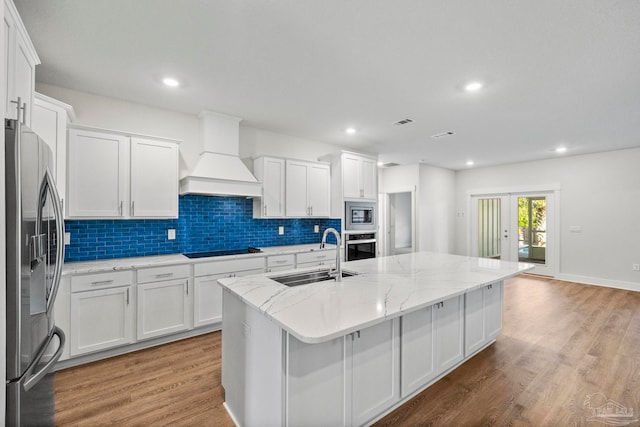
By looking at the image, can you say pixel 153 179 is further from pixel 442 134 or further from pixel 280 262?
pixel 442 134

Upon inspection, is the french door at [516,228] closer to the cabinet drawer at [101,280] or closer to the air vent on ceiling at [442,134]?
the air vent on ceiling at [442,134]

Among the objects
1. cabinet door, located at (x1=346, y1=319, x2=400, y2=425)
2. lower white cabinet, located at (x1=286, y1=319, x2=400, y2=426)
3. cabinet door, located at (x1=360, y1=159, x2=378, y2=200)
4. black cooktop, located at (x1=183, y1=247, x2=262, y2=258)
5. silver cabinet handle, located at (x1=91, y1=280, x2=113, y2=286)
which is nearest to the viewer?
lower white cabinet, located at (x1=286, y1=319, x2=400, y2=426)

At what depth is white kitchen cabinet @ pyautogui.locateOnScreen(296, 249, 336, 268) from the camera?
13.0 feet

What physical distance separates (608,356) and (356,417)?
2740 mm

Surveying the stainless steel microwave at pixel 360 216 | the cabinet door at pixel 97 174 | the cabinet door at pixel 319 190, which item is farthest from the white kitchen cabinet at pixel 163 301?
the stainless steel microwave at pixel 360 216

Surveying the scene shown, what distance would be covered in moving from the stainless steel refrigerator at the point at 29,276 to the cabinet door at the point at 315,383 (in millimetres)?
1066

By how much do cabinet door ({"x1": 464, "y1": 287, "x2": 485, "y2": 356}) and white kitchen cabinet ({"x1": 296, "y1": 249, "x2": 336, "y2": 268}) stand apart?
177 cm

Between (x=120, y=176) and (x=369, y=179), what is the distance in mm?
3445

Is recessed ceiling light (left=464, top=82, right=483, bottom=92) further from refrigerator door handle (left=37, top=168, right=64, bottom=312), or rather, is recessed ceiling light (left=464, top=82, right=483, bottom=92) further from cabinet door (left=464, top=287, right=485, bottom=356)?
refrigerator door handle (left=37, top=168, right=64, bottom=312)

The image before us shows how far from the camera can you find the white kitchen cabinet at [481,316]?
2.52 metres

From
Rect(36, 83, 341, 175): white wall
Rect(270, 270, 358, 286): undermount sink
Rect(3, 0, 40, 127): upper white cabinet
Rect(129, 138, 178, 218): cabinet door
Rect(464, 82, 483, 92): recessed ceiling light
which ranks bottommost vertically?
Rect(270, 270, 358, 286): undermount sink

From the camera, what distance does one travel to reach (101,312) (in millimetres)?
2660

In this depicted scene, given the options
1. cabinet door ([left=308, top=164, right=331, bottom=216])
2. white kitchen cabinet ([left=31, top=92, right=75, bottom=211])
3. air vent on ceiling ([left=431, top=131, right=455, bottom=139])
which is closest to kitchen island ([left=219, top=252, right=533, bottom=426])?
white kitchen cabinet ([left=31, top=92, right=75, bottom=211])

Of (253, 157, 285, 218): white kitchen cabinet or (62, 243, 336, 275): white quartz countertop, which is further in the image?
(253, 157, 285, 218): white kitchen cabinet
